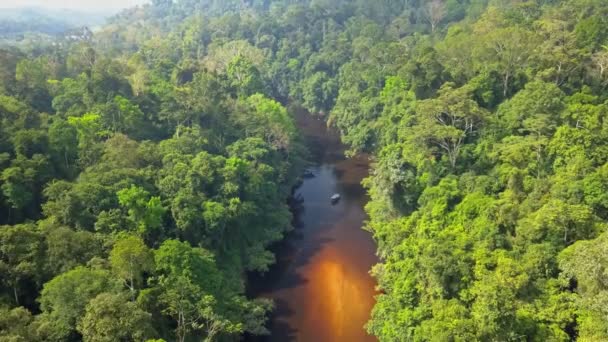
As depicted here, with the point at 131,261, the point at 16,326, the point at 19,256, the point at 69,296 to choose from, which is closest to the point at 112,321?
the point at 69,296

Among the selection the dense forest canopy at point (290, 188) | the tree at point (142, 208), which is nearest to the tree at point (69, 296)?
the dense forest canopy at point (290, 188)

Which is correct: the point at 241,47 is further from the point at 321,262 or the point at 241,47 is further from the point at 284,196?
the point at 321,262

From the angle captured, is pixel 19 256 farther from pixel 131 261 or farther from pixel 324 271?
pixel 324 271

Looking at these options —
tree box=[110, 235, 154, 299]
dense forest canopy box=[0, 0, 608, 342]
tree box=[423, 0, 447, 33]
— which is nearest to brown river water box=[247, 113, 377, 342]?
dense forest canopy box=[0, 0, 608, 342]

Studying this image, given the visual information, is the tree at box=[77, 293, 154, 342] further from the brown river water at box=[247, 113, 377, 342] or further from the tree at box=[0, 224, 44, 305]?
the brown river water at box=[247, 113, 377, 342]

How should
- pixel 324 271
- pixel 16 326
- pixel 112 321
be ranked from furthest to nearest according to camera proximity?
pixel 324 271 < pixel 112 321 < pixel 16 326

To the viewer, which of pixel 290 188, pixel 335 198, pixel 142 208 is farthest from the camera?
pixel 290 188

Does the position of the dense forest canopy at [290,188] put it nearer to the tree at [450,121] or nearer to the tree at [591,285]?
the tree at [591,285]
